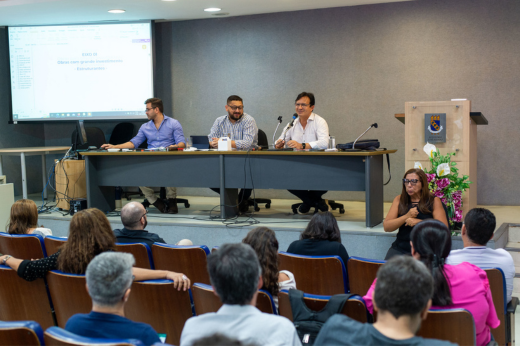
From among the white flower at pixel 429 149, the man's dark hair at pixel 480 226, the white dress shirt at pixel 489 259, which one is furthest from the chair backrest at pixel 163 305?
the white flower at pixel 429 149

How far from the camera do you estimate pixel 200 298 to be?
2.06 metres

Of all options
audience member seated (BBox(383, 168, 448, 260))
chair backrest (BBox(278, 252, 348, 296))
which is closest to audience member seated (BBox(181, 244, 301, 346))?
chair backrest (BBox(278, 252, 348, 296))

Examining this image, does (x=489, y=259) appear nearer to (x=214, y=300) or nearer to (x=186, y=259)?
(x=214, y=300)

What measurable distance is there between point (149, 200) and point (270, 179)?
1.63 meters

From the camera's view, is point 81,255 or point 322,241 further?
point 322,241

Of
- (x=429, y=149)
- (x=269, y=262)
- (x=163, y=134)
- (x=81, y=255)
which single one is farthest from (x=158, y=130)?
(x=269, y=262)

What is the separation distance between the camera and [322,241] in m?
2.79

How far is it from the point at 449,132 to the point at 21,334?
3720 millimetres

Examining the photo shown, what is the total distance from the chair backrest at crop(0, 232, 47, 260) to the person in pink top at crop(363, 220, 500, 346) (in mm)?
2135

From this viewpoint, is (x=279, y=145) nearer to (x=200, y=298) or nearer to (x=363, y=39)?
(x=363, y=39)

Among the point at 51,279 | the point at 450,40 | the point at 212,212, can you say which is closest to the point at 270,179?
the point at 212,212

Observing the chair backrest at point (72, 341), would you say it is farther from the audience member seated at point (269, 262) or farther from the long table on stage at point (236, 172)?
the long table on stage at point (236, 172)

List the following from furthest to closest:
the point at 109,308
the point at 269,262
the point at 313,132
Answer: the point at 313,132 < the point at 269,262 < the point at 109,308

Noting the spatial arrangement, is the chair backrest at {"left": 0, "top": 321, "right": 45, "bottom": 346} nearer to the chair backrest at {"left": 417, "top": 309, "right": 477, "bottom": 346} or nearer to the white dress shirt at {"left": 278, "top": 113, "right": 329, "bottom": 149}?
the chair backrest at {"left": 417, "top": 309, "right": 477, "bottom": 346}
